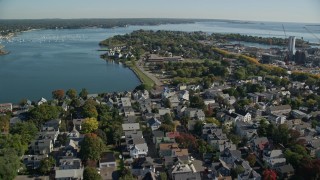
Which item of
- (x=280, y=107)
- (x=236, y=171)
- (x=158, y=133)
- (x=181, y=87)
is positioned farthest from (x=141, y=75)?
(x=236, y=171)

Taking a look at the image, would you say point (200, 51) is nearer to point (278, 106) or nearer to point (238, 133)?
point (278, 106)

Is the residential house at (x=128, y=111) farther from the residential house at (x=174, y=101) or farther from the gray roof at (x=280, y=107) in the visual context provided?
the gray roof at (x=280, y=107)

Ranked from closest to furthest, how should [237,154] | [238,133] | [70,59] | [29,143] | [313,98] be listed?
[237,154], [29,143], [238,133], [313,98], [70,59]

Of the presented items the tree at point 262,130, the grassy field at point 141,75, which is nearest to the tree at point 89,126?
the tree at point 262,130

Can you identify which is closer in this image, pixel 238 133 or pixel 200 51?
pixel 238 133

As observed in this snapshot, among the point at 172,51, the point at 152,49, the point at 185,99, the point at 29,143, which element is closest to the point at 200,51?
the point at 172,51
